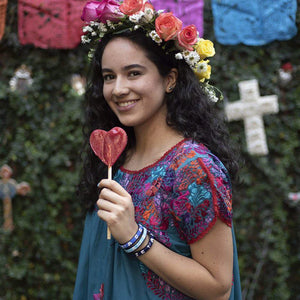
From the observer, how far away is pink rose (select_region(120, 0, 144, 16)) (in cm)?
149

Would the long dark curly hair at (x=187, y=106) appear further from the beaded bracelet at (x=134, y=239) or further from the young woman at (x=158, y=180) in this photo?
the beaded bracelet at (x=134, y=239)

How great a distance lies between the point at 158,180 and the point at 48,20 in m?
2.09

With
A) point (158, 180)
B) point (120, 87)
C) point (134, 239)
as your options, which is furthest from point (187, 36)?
point (134, 239)

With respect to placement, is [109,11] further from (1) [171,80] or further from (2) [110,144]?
(2) [110,144]

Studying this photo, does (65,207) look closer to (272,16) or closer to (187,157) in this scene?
(187,157)

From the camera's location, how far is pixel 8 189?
2941 millimetres

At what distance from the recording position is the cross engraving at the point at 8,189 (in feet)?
9.64

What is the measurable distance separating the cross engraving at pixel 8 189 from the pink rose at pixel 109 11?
1783 millimetres

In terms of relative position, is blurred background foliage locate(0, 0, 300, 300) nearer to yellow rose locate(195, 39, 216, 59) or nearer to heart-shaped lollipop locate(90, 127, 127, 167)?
yellow rose locate(195, 39, 216, 59)

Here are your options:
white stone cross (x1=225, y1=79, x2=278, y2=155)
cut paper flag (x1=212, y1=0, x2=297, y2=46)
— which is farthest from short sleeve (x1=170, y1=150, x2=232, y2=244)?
cut paper flag (x1=212, y1=0, x2=297, y2=46)

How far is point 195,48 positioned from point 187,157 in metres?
0.53

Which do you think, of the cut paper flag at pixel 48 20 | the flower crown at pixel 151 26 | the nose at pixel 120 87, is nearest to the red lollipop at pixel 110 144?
the nose at pixel 120 87

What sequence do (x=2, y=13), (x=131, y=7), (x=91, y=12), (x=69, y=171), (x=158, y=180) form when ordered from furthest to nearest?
(x=69, y=171)
(x=2, y=13)
(x=91, y=12)
(x=131, y=7)
(x=158, y=180)

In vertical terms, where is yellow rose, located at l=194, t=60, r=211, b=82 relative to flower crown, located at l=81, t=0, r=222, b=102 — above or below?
below
